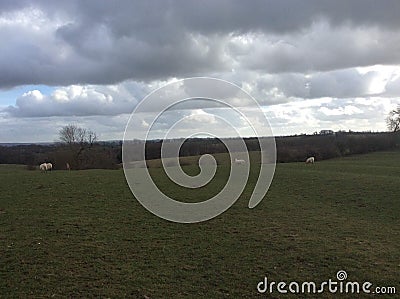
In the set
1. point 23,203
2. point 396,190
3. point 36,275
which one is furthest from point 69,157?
point 36,275

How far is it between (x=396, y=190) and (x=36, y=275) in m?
19.1

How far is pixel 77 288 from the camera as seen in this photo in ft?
28.6

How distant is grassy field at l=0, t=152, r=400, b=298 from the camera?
9.05 m

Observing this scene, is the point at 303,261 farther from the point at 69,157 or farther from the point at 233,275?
the point at 69,157

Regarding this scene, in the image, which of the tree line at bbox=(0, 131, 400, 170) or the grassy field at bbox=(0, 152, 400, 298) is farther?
the tree line at bbox=(0, 131, 400, 170)
